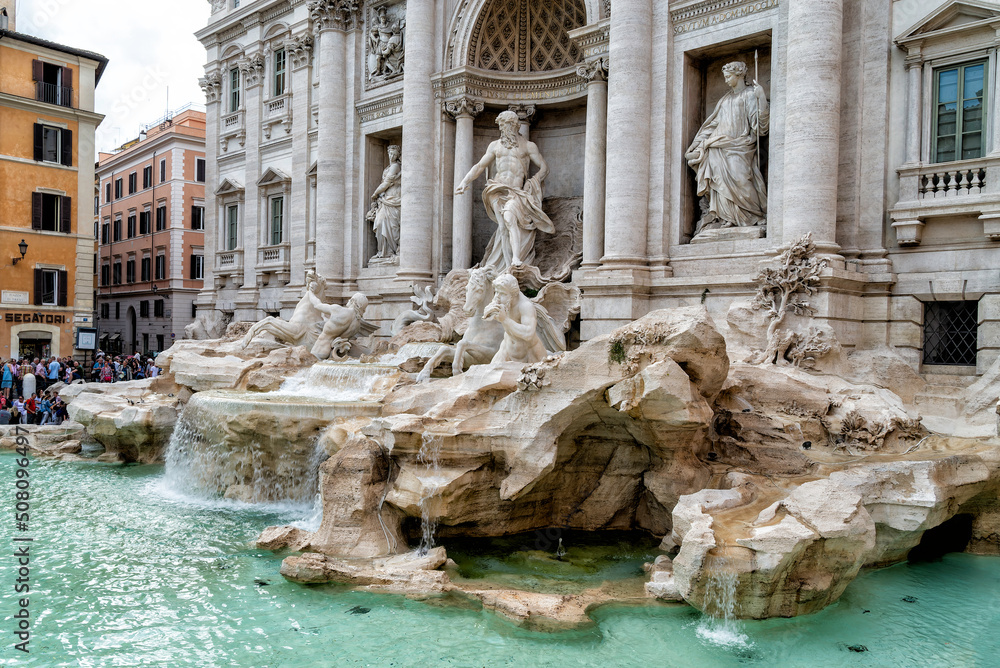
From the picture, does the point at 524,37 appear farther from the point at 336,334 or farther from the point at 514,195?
the point at 336,334

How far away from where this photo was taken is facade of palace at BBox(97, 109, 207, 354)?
3553 cm

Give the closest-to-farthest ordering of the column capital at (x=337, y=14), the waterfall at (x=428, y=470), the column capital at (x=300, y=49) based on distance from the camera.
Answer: the waterfall at (x=428, y=470), the column capital at (x=337, y=14), the column capital at (x=300, y=49)

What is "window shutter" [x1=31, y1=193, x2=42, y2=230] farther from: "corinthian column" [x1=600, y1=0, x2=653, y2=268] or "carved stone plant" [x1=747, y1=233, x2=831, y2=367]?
"carved stone plant" [x1=747, y1=233, x2=831, y2=367]

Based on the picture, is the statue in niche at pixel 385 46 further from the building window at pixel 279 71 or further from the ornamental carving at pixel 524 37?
the building window at pixel 279 71

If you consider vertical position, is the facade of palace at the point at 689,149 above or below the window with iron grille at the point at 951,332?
above

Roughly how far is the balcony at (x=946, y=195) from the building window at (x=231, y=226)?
19778 mm

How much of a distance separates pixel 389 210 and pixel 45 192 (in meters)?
14.9

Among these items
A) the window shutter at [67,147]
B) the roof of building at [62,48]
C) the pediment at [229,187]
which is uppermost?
the roof of building at [62,48]

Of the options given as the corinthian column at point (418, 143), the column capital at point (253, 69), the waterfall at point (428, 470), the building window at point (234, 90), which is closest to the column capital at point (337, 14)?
the corinthian column at point (418, 143)

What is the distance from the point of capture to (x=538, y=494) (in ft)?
28.5

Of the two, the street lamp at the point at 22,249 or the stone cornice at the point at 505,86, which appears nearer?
the stone cornice at the point at 505,86

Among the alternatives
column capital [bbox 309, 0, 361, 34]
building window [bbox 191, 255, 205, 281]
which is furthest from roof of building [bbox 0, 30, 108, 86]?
column capital [bbox 309, 0, 361, 34]

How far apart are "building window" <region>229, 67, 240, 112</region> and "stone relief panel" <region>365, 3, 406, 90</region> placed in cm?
689

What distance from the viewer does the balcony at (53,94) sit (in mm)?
25938
